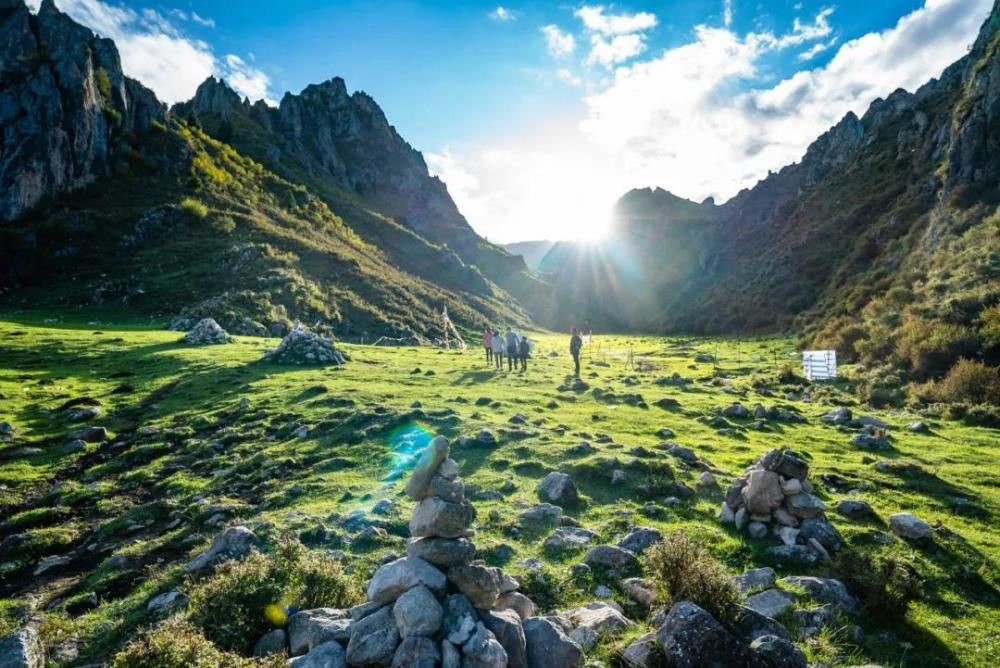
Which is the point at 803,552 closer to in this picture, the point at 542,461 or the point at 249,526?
the point at 542,461

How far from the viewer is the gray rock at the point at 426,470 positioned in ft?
29.7

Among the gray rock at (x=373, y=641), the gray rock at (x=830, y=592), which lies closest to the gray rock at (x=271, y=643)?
the gray rock at (x=373, y=641)

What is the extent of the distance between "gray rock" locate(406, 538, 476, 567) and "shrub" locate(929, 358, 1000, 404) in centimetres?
3086

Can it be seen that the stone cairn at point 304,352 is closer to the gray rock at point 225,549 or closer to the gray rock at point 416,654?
the gray rock at point 225,549

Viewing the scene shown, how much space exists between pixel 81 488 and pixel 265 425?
22.9 ft

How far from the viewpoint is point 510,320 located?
442ft

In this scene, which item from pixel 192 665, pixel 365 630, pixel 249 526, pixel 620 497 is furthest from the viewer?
pixel 620 497

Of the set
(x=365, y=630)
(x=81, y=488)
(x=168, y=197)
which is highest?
(x=168, y=197)

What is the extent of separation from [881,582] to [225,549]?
13.3 meters

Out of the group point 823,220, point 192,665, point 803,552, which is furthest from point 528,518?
point 823,220

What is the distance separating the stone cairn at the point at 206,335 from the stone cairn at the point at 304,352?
7698mm

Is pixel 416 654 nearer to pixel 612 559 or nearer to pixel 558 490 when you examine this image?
pixel 612 559

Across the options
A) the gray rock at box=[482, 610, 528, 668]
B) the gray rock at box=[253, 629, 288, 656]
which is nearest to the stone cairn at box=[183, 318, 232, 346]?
the gray rock at box=[253, 629, 288, 656]

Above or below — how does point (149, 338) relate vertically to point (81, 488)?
above
